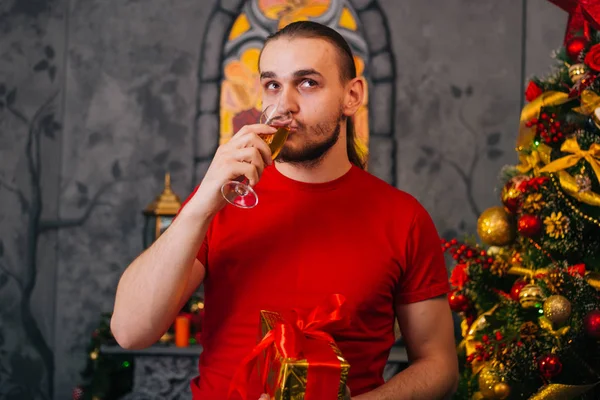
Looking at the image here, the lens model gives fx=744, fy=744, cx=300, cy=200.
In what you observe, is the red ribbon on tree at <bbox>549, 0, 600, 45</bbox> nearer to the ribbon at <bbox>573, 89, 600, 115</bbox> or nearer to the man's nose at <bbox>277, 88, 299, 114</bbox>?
the ribbon at <bbox>573, 89, 600, 115</bbox>

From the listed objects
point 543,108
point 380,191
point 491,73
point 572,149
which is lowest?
point 380,191

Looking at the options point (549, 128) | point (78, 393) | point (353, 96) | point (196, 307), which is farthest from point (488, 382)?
point (78, 393)

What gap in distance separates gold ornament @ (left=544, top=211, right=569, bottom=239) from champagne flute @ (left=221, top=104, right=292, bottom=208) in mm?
1301

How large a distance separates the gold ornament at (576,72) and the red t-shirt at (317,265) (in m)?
1.08

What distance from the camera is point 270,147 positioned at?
4.59 ft

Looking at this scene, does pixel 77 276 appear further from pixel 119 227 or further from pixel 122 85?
pixel 122 85

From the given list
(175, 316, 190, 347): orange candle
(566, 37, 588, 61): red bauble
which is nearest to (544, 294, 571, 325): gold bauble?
(566, 37, 588, 61): red bauble

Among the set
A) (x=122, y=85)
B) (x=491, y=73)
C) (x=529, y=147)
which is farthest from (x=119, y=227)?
A: (x=529, y=147)

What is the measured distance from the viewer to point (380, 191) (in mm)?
1725

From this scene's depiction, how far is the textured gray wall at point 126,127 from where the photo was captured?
462 cm

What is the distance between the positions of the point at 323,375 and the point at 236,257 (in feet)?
1.67

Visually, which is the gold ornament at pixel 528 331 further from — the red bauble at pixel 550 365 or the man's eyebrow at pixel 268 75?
the man's eyebrow at pixel 268 75

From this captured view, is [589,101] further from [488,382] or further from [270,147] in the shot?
[270,147]

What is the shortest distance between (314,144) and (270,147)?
228 mm
